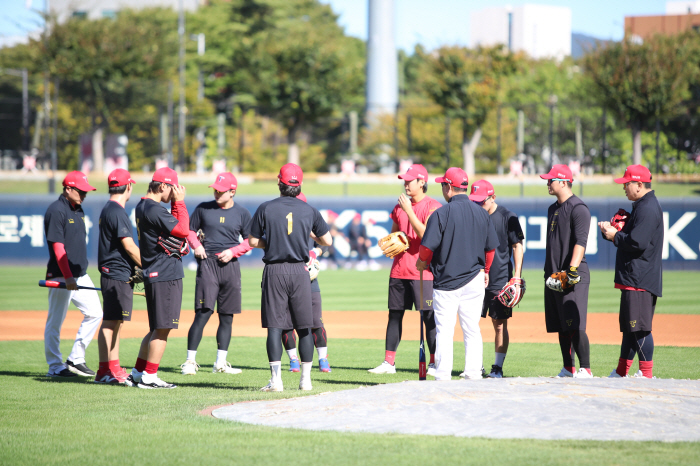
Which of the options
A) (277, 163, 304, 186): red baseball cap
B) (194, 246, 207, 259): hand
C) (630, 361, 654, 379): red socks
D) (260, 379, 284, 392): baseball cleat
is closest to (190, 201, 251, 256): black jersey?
(194, 246, 207, 259): hand

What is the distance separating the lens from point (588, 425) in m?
4.94

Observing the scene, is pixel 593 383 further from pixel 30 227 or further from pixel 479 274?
pixel 30 227

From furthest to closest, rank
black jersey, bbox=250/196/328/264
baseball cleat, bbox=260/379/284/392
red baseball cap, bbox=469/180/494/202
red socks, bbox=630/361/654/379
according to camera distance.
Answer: red baseball cap, bbox=469/180/494/202 < red socks, bbox=630/361/654/379 < baseball cleat, bbox=260/379/284/392 < black jersey, bbox=250/196/328/264

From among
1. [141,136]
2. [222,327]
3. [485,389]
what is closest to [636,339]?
[485,389]

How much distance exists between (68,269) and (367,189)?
2578 cm

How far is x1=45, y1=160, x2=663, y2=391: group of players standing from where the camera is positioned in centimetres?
663

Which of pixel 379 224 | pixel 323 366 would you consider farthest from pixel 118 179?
pixel 379 224

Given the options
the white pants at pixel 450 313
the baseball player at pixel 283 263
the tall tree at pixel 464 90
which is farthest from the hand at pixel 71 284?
the tall tree at pixel 464 90

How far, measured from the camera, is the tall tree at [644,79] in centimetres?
3450

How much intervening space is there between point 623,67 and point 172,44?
24.8m

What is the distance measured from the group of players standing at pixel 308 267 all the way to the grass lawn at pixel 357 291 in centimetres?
652

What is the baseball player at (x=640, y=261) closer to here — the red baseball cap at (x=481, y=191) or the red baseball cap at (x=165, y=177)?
the red baseball cap at (x=481, y=191)

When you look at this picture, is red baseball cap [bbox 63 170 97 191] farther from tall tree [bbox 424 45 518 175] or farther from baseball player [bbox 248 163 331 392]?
tall tree [bbox 424 45 518 175]

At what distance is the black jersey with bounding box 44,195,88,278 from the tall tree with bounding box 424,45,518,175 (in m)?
30.9
